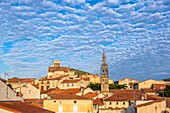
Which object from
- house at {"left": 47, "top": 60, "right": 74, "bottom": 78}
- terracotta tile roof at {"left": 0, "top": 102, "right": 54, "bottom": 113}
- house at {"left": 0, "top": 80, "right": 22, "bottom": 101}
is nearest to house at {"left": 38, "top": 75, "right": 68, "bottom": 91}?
house at {"left": 47, "top": 60, "right": 74, "bottom": 78}

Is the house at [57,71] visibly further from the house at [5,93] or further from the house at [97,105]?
the house at [5,93]

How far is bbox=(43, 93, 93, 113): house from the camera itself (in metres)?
46.0

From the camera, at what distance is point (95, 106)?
49.5 metres

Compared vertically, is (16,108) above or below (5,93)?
below

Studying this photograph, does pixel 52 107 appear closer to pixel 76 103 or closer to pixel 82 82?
pixel 76 103

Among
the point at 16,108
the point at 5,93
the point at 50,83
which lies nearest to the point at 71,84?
the point at 50,83

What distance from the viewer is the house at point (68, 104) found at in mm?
46031

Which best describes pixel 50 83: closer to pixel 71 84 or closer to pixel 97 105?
pixel 71 84

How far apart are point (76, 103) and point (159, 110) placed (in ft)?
70.6

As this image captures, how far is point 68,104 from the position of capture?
152 ft

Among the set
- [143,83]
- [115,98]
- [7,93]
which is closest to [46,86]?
[143,83]

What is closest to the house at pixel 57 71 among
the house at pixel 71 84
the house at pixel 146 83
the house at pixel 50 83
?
the house at pixel 50 83

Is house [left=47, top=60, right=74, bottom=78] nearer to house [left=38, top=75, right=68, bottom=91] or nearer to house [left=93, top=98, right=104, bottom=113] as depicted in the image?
house [left=38, top=75, right=68, bottom=91]

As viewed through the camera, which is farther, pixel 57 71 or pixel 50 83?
pixel 57 71
